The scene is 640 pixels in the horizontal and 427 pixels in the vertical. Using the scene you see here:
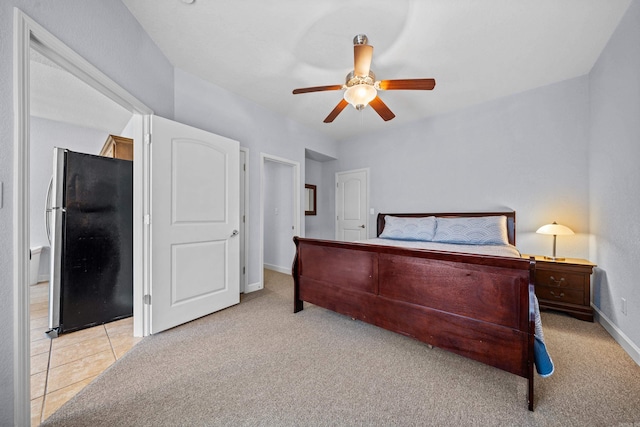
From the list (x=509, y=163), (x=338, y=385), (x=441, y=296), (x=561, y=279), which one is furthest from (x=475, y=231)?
(x=338, y=385)

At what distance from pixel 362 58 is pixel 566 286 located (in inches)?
119

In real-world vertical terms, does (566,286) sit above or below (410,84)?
below

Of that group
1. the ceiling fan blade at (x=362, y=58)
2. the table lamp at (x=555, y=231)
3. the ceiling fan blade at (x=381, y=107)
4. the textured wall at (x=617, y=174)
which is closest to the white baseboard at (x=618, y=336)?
the textured wall at (x=617, y=174)

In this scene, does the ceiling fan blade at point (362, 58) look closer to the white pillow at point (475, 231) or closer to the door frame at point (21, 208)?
the door frame at point (21, 208)

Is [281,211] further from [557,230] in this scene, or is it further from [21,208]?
[557,230]

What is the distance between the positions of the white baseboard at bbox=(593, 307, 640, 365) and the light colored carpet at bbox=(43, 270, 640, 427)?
5 cm

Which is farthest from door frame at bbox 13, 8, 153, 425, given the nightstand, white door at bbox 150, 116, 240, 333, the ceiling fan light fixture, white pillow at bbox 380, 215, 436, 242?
the nightstand

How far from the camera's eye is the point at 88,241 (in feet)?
7.43

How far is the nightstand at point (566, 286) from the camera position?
2.43m

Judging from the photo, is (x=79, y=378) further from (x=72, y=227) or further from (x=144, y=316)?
(x=72, y=227)

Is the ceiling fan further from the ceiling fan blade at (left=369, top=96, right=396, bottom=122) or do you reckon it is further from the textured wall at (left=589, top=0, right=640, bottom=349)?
the textured wall at (left=589, top=0, right=640, bottom=349)

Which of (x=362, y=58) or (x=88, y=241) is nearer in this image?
(x=362, y=58)

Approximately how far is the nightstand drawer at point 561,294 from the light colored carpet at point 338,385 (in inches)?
13.1

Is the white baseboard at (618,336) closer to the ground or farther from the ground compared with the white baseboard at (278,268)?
farther from the ground
